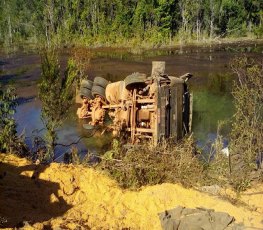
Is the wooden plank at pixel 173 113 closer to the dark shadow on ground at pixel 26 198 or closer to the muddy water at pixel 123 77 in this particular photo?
the muddy water at pixel 123 77

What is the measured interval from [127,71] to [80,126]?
16.0m

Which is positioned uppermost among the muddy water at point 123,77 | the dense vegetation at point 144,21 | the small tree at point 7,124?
the dense vegetation at point 144,21

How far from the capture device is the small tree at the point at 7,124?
1070 centimetres

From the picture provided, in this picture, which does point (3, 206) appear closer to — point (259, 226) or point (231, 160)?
point (259, 226)

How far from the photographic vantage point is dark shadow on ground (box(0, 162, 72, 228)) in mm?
7051

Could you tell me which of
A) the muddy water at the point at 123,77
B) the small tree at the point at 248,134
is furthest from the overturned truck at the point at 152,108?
the muddy water at the point at 123,77

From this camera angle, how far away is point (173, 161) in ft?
30.7

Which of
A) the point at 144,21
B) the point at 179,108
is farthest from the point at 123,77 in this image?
the point at 144,21

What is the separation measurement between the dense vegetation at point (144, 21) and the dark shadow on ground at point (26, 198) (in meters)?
49.9

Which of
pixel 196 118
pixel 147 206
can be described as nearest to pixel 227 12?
pixel 196 118

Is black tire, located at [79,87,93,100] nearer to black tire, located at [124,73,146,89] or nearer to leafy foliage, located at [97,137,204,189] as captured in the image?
black tire, located at [124,73,146,89]

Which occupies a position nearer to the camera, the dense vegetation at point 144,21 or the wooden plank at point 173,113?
the wooden plank at point 173,113

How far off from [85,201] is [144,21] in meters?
58.6

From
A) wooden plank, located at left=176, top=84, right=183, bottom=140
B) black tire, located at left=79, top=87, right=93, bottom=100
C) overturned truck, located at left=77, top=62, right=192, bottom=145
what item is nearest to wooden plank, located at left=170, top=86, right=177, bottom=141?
overturned truck, located at left=77, top=62, right=192, bottom=145
